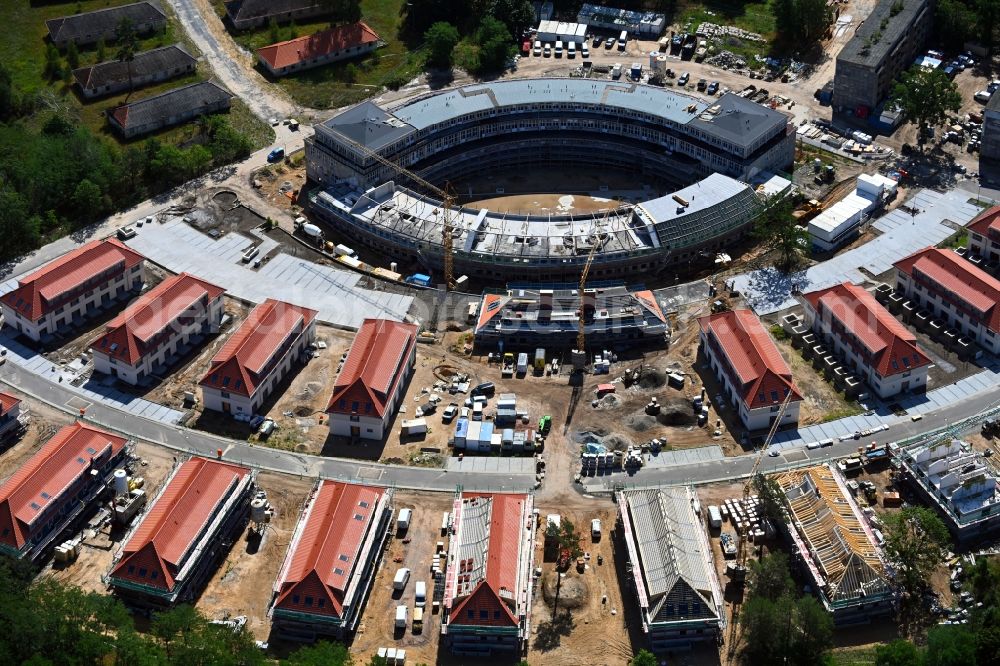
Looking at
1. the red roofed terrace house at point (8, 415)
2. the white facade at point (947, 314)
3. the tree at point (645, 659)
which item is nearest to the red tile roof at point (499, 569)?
the tree at point (645, 659)

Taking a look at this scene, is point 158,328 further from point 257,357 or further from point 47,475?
point 47,475

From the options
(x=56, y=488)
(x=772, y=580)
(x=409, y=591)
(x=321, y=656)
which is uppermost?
(x=772, y=580)

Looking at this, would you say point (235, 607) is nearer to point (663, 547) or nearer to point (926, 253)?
point (663, 547)

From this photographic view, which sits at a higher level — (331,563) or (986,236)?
(986,236)

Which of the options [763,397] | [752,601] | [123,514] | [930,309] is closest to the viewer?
[752,601]

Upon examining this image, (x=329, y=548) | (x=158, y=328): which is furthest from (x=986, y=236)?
(x=158, y=328)

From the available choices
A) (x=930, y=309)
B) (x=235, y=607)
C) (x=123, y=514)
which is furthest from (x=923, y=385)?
(x=123, y=514)

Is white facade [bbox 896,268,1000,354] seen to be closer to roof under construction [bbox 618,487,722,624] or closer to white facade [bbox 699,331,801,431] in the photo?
white facade [bbox 699,331,801,431]

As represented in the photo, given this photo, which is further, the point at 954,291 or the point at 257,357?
the point at 954,291
